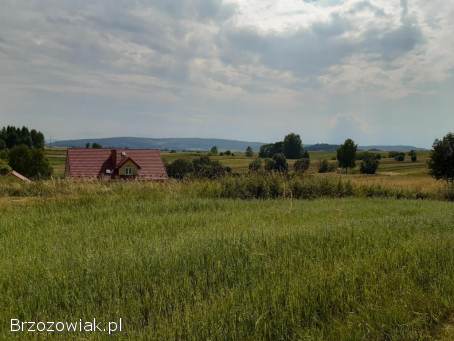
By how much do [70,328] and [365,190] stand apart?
15.1m

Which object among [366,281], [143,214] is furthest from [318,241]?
[143,214]

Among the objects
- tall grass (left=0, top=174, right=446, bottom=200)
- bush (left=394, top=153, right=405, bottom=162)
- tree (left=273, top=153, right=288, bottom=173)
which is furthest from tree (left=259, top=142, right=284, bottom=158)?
tall grass (left=0, top=174, right=446, bottom=200)

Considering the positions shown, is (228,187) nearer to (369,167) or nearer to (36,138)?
(369,167)

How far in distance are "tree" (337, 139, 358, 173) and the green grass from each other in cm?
8344

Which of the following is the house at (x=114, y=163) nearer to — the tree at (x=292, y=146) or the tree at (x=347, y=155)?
the tree at (x=347, y=155)

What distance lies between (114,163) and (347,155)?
62.4 metres

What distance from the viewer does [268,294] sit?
3.66 metres

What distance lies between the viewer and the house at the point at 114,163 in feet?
117

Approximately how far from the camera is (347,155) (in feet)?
285

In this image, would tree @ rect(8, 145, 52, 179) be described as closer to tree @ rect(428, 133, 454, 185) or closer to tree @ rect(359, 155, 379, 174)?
tree @ rect(428, 133, 454, 185)

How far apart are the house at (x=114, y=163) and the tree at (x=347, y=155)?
57952 mm

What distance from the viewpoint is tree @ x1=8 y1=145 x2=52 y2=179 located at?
6353 cm

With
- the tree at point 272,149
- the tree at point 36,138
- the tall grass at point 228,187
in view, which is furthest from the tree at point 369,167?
the tree at point 36,138

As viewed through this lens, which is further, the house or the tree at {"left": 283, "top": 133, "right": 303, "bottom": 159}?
the tree at {"left": 283, "top": 133, "right": 303, "bottom": 159}
